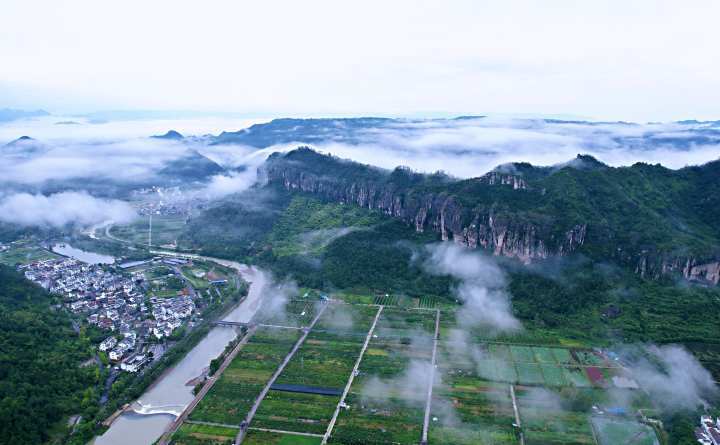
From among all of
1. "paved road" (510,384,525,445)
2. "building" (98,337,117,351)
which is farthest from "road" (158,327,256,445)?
"paved road" (510,384,525,445)

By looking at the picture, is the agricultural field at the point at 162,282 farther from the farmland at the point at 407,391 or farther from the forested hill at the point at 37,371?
the farmland at the point at 407,391

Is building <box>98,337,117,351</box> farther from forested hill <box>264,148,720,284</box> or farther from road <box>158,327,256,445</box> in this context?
forested hill <box>264,148,720,284</box>

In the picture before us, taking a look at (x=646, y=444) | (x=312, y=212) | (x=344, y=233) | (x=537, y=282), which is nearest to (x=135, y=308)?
(x=344, y=233)

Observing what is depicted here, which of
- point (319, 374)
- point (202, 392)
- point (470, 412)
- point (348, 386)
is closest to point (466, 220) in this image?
A: point (319, 374)

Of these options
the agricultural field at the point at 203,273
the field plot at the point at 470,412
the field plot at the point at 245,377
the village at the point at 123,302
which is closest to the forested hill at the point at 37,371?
the village at the point at 123,302

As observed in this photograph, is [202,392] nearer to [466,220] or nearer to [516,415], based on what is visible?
[516,415]

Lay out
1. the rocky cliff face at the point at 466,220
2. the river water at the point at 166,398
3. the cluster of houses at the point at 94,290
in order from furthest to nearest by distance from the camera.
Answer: the rocky cliff face at the point at 466,220
the cluster of houses at the point at 94,290
the river water at the point at 166,398

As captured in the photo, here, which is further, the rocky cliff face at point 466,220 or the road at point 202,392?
the rocky cliff face at point 466,220
